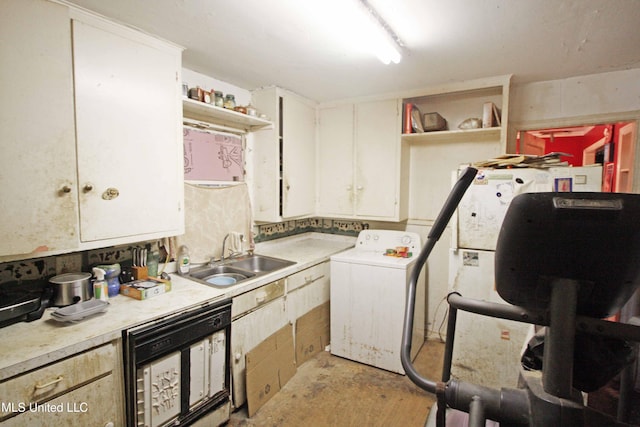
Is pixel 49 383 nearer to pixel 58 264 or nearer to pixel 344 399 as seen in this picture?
pixel 58 264

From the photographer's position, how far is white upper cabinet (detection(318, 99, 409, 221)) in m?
2.99

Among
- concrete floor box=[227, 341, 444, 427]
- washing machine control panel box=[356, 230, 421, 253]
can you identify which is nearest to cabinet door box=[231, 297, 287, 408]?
concrete floor box=[227, 341, 444, 427]

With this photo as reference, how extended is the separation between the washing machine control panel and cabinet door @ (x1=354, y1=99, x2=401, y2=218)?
18cm

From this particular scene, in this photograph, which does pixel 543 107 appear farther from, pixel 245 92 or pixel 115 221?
pixel 115 221

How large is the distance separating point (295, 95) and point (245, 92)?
468 mm

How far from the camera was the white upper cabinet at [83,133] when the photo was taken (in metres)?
1.34

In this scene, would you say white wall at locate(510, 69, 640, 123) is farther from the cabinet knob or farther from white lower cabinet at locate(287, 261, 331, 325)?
the cabinet knob

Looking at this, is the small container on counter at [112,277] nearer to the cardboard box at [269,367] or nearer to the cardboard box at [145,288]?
the cardboard box at [145,288]

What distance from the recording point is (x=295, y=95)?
301 cm

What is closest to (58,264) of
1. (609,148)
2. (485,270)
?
(485,270)

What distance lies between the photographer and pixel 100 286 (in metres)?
1.70

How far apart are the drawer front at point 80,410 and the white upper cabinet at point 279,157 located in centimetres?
175

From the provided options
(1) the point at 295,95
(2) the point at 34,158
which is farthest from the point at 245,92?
(2) the point at 34,158

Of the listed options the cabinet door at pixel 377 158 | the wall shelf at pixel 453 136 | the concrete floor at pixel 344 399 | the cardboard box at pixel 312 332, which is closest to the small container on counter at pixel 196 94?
the cabinet door at pixel 377 158
